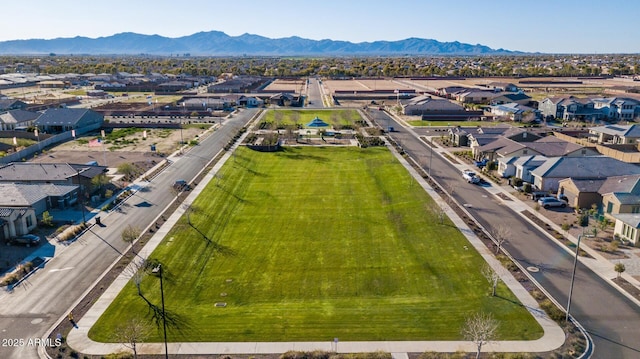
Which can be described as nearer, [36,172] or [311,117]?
[36,172]

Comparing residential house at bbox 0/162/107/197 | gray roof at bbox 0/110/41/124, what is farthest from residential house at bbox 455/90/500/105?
gray roof at bbox 0/110/41/124

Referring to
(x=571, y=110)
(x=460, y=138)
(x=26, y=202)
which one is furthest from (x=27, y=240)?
(x=571, y=110)

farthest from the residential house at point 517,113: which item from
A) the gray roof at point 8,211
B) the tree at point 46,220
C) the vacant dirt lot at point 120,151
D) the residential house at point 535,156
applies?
the gray roof at point 8,211

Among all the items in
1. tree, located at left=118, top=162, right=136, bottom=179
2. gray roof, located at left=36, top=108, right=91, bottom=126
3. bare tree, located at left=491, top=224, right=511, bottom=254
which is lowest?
bare tree, located at left=491, top=224, right=511, bottom=254

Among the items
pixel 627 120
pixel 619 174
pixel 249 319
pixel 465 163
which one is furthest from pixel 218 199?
pixel 627 120

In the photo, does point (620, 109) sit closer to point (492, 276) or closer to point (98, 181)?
point (492, 276)

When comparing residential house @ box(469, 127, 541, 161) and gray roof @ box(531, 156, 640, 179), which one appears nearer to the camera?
gray roof @ box(531, 156, 640, 179)

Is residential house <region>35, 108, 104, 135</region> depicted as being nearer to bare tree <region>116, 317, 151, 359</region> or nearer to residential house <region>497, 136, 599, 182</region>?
bare tree <region>116, 317, 151, 359</region>

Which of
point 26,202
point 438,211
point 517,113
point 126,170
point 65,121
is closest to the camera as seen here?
point 26,202
